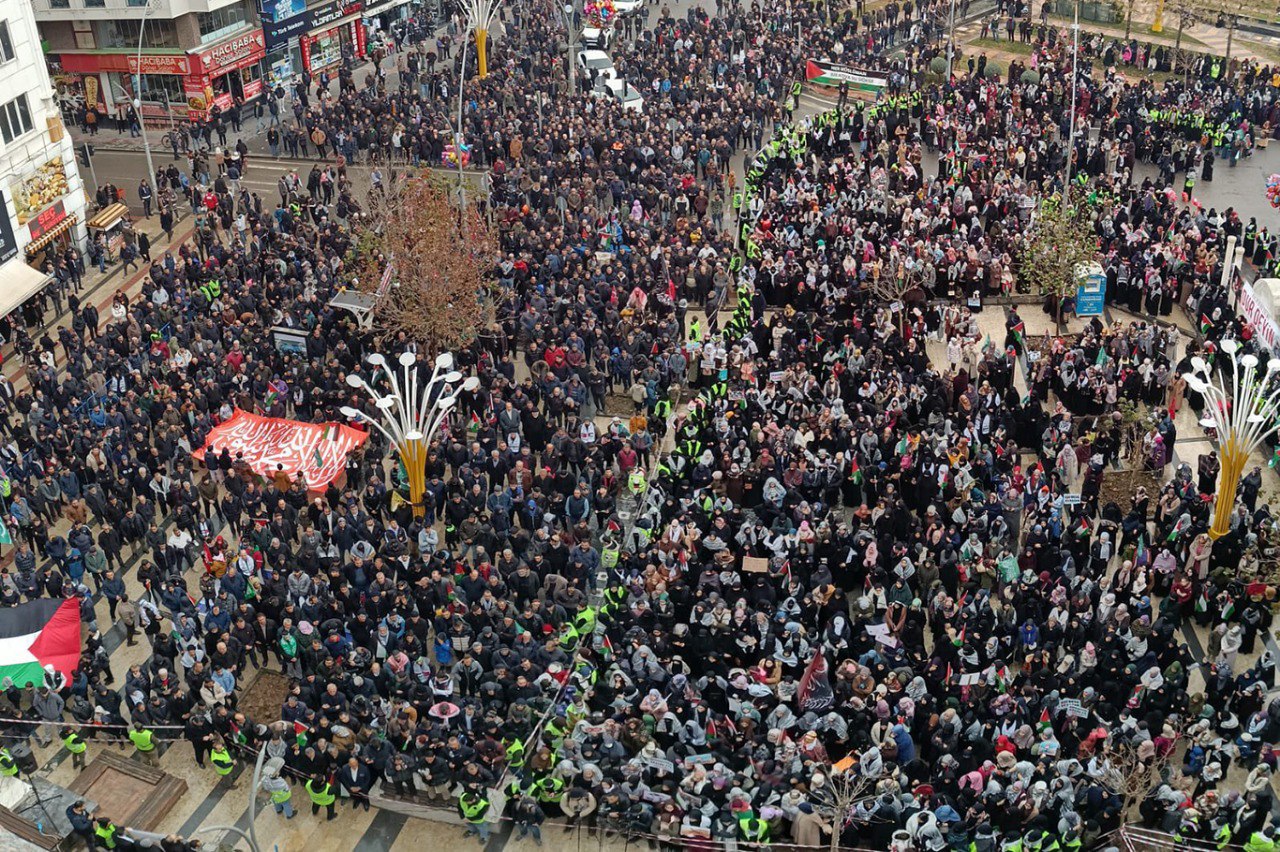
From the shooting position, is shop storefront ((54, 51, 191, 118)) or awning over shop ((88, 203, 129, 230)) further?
shop storefront ((54, 51, 191, 118))

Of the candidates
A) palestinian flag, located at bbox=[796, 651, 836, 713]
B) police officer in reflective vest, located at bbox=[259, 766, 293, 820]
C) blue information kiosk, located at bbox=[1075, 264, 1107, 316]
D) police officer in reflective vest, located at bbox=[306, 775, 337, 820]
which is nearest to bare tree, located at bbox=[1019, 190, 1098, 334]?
blue information kiosk, located at bbox=[1075, 264, 1107, 316]

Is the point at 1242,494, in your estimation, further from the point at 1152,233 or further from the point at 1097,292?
the point at 1152,233

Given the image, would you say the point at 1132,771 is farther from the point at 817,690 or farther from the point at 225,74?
the point at 225,74

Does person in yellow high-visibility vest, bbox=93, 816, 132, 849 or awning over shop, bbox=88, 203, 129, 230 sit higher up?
awning over shop, bbox=88, 203, 129, 230

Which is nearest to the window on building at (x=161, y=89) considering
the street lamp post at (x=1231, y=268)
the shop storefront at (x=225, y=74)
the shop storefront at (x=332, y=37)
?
the shop storefront at (x=225, y=74)

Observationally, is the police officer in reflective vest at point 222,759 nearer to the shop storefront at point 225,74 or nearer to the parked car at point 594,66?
the parked car at point 594,66

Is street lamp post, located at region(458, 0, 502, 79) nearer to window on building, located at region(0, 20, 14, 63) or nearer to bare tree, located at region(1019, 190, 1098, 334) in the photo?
window on building, located at region(0, 20, 14, 63)
